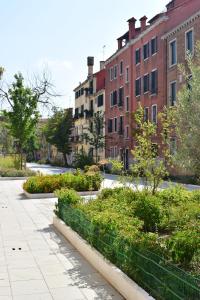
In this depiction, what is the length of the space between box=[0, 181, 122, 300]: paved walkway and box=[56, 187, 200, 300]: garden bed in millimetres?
497

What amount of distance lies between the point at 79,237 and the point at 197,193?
20.4ft

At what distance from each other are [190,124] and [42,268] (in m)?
3.92

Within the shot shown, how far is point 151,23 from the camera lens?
39875mm

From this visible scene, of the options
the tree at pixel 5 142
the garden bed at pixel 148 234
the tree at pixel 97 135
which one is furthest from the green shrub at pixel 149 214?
the tree at pixel 5 142

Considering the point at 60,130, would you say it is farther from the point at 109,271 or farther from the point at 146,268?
the point at 146,268

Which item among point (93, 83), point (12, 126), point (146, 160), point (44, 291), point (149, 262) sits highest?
point (93, 83)

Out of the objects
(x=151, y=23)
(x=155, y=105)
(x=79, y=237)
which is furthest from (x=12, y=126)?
(x=79, y=237)

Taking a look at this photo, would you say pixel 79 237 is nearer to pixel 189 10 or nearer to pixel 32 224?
pixel 32 224

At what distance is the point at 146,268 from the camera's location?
6770 mm

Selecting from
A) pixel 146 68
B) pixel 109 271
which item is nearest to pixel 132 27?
pixel 146 68

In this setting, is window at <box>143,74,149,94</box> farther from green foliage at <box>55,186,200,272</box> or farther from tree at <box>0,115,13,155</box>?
tree at <box>0,115,13,155</box>

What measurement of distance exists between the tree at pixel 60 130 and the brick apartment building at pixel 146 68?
41.1ft

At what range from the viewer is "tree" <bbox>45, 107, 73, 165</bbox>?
65562 mm

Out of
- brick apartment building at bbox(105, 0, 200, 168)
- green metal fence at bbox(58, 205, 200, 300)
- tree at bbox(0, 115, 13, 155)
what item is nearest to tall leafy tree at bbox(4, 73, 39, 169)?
brick apartment building at bbox(105, 0, 200, 168)
